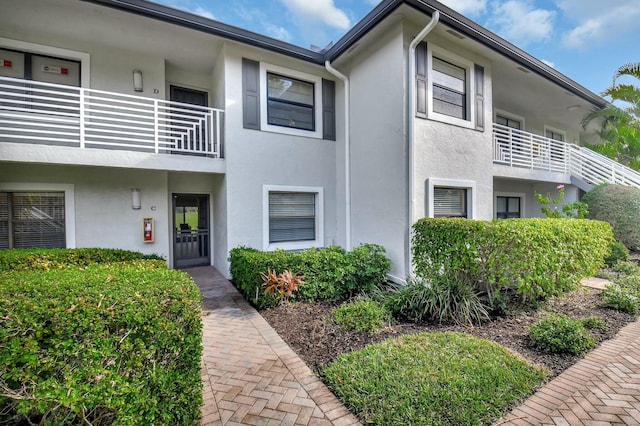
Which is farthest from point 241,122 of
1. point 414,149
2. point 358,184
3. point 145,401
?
point 145,401

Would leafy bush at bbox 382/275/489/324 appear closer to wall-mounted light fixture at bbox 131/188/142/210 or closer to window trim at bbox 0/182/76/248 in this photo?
wall-mounted light fixture at bbox 131/188/142/210

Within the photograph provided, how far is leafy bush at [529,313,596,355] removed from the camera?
4035mm

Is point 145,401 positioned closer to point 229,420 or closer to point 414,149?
point 229,420

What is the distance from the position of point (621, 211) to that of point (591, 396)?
9907 mm

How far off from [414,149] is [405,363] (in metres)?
4.83

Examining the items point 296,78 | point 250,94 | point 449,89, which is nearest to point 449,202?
point 449,89

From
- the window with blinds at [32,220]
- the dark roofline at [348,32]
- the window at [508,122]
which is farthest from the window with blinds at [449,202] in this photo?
the window with blinds at [32,220]

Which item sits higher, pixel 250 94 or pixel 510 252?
pixel 250 94

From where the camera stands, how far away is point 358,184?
8.41 metres

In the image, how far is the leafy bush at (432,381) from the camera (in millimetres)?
2814

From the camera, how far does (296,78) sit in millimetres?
8750

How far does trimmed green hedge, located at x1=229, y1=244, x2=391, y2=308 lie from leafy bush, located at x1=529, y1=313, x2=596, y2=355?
126 inches

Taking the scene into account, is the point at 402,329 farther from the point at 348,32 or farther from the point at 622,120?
the point at 622,120

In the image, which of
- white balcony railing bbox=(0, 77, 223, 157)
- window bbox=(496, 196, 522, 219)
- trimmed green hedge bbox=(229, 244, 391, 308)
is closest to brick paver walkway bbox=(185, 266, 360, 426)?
trimmed green hedge bbox=(229, 244, 391, 308)
